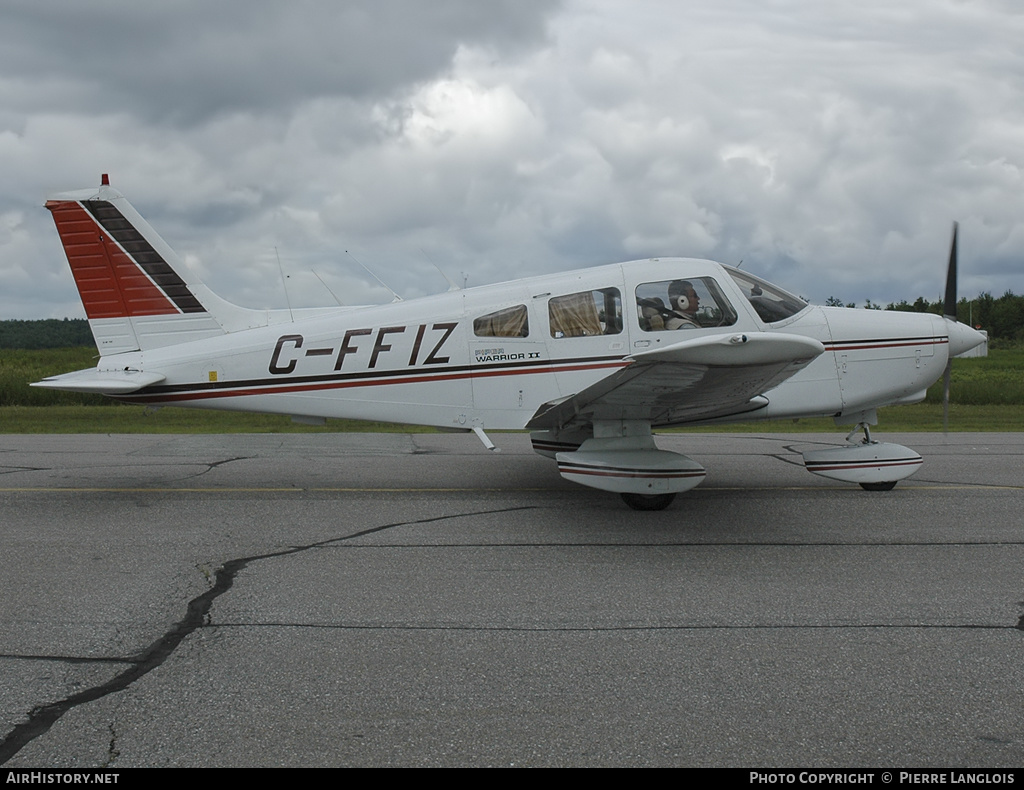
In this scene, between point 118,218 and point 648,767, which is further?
point 118,218

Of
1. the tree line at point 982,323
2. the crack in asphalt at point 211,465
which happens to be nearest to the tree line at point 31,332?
the tree line at point 982,323

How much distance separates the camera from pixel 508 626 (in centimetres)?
504

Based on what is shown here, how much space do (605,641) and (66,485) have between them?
760 centimetres

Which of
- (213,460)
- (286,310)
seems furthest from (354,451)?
(286,310)

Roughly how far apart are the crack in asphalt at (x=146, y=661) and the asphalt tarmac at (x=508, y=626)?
2cm

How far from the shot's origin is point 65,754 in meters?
3.40

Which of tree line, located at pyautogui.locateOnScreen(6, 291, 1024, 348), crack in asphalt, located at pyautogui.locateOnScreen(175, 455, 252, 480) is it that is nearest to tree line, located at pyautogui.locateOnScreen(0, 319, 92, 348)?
tree line, located at pyautogui.locateOnScreen(6, 291, 1024, 348)

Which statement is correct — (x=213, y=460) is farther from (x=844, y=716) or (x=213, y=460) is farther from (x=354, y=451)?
(x=844, y=716)

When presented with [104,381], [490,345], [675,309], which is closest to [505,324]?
[490,345]

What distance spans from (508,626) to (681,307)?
4.70 metres

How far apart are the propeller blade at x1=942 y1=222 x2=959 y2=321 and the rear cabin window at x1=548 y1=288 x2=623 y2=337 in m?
3.77

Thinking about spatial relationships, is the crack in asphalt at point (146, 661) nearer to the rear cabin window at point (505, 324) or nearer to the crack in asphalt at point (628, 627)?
the crack in asphalt at point (628, 627)

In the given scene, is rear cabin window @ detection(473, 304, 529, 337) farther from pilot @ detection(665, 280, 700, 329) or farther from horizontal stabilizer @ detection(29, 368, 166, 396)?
horizontal stabilizer @ detection(29, 368, 166, 396)

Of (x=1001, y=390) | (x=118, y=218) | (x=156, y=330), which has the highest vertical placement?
(x=118, y=218)
